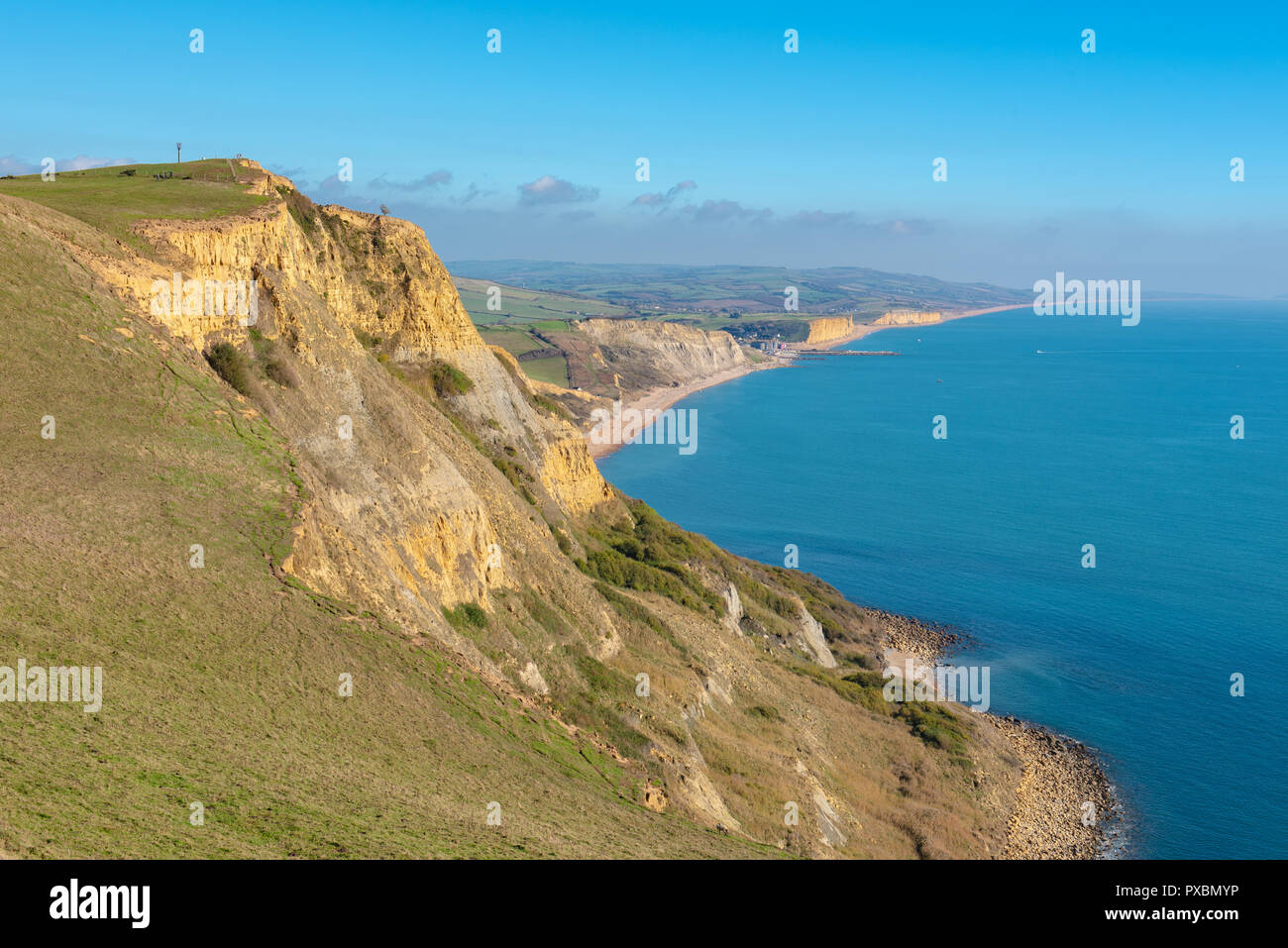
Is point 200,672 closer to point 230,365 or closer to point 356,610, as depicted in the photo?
point 356,610

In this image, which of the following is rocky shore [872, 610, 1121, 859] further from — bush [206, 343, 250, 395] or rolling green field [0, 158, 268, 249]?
rolling green field [0, 158, 268, 249]

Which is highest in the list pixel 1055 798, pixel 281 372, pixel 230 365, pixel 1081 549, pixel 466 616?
pixel 230 365

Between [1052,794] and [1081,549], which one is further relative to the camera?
[1081,549]

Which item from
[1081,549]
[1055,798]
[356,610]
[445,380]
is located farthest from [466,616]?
[1081,549]

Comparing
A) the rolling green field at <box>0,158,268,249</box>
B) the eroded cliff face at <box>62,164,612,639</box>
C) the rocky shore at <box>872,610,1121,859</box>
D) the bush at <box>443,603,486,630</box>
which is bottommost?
the rocky shore at <box>872,610,1121,859</box>

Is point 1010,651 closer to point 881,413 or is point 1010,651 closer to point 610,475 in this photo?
point 610,475

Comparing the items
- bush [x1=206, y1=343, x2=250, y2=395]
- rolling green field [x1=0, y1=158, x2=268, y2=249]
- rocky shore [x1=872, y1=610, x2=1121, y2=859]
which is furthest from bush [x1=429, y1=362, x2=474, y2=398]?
rocky shore [x1=872, y1=610, x2=1121, y2=859]
